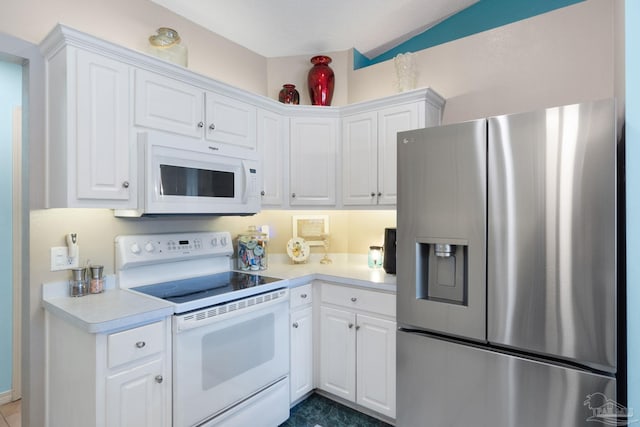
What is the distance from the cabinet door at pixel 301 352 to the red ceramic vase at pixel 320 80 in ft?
5.55

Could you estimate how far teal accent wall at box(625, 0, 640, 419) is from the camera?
1208 mm

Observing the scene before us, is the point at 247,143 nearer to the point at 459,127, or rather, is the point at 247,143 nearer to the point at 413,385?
the point at 459,127

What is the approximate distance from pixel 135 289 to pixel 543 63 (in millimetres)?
2840

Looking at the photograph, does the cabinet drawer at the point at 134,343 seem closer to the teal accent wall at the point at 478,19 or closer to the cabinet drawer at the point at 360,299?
the cabinet drawer at the point at 360,299

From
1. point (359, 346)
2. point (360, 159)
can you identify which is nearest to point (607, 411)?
point (359, 346)

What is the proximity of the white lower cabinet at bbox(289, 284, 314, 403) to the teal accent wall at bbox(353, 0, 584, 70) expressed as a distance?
2.09m

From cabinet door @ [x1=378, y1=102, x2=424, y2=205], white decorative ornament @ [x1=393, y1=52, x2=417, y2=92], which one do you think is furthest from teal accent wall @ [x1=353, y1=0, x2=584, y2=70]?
cabinet door @ [x1=378, y1=102, x2=424, y2=205]

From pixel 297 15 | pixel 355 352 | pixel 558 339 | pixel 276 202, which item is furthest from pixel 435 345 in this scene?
pixel 297 15

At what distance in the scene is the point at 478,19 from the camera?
2426 millimetres

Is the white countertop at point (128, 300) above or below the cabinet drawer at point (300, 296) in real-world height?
above

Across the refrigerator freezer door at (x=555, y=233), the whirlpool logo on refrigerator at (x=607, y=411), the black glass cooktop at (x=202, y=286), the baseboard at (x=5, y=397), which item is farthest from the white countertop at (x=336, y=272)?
the baseboard at (x=5, y=397)

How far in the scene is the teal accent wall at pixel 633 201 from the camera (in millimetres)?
1208

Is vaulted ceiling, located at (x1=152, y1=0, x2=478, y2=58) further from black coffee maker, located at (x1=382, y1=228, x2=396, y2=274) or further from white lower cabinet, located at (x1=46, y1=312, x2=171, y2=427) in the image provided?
white lower cabinet, located at (x1=46, y1=312, x2=171, y2=427)

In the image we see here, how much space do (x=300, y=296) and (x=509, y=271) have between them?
1338mm
